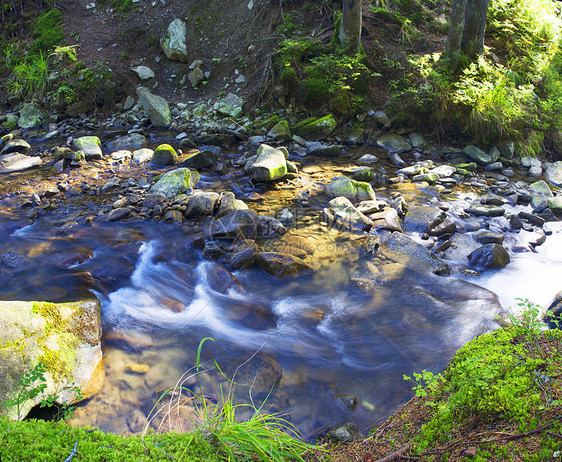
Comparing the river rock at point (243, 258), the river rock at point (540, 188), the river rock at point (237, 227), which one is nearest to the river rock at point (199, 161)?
the river rock at point (237, 227)

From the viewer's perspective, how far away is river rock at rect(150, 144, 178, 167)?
26.6 feet

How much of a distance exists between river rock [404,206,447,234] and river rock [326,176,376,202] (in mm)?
818

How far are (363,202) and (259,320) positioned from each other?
10.4 ft

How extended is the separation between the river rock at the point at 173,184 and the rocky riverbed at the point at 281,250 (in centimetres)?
3

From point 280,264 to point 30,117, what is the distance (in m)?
10.00

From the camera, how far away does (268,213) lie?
627 centimetres

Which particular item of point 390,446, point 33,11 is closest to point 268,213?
point 390,446

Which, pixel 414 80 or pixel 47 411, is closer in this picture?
pixel 47 411

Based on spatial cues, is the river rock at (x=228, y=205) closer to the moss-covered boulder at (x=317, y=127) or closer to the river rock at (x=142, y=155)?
the river rock at (x=142, y=155)

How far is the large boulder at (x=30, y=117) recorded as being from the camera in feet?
34.2

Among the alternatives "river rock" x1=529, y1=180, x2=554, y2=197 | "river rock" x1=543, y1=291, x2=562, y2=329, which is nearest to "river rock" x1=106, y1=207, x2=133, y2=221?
"river rock" x1=543, y1=291, x2=562, y2=329

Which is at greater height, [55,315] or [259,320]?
[55,315]

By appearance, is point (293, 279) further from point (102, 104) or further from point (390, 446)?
point (102, 104)

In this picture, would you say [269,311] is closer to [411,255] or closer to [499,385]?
[411,255]
